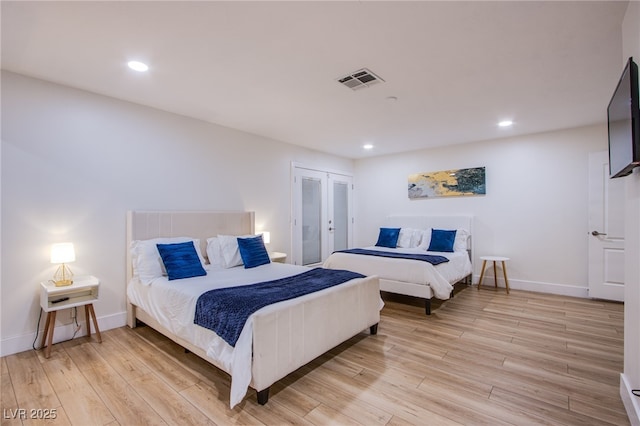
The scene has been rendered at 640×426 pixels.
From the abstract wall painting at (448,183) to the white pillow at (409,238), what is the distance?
2.75 feet

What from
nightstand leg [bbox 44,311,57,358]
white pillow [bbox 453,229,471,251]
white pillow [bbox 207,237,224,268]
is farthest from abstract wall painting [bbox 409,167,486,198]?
nightstand leg [bbox 44,311,57,358]

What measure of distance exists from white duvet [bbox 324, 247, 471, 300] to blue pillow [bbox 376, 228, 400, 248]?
3.36 ft

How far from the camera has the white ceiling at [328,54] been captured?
1955 millimetres

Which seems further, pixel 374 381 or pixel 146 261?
pixel 146 261

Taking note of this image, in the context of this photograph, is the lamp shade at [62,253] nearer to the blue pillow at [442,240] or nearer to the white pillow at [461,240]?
the blue pillow at [442,240]

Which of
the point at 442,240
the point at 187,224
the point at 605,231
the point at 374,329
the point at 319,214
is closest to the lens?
the point at 374,329

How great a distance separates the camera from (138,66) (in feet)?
8.68

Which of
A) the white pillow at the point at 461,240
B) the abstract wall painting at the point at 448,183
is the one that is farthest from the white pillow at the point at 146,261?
the abstract wall painting at the point at 448,183

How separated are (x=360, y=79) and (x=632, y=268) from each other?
246 centimetres

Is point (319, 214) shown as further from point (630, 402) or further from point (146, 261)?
point (630, 402)

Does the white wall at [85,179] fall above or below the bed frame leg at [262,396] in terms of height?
above

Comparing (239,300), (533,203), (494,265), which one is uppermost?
→ (533,203)

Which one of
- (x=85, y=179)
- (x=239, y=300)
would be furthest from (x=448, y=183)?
(x=85, y=179)

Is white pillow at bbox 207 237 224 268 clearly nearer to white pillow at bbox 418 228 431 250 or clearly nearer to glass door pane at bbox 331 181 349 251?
glass door pane at bbox 331 181 349 251
